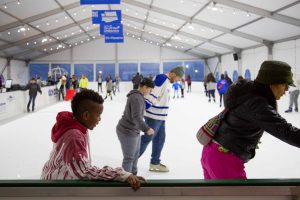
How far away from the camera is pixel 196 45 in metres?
24.4

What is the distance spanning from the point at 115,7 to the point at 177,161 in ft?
55.9

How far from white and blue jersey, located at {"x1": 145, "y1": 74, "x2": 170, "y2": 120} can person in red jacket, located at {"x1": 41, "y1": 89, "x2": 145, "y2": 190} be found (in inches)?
104

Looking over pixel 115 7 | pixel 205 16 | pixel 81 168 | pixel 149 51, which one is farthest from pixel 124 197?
pixel 149 51

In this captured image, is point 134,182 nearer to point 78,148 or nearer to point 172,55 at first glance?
point 78,148

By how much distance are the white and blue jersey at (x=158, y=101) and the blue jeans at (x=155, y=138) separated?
7 cm

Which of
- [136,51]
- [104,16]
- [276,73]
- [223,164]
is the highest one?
[136,51]

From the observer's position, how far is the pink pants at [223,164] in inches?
70.6

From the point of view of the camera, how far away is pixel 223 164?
5.94ft

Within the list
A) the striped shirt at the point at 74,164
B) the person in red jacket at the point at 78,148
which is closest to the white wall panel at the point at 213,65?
the person in red jacket at the point at 78,148

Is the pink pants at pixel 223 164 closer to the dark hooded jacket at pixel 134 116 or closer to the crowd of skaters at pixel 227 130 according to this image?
the crowd of skaters at pixel 227 130

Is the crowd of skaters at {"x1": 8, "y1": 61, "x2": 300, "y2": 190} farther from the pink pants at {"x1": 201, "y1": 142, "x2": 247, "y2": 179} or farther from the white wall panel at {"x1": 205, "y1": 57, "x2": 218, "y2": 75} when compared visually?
the white wall panel at {"x1": 205, "y1": 57, "x2": 218, "y2": 75}

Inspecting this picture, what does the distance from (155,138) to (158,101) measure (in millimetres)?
497

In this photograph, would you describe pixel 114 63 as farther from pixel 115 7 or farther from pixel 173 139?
pixel 173 139

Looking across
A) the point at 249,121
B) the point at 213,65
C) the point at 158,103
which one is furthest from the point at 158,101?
the point at 213,65
